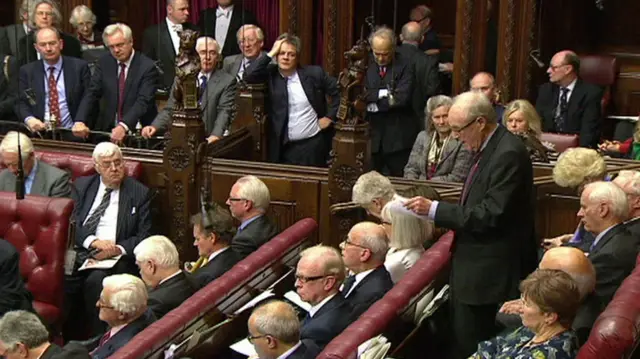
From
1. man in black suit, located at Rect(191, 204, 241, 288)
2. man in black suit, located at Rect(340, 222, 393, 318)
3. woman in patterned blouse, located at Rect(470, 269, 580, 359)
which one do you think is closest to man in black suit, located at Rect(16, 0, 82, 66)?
man in black suit, located at Rect(191, 204, 241, 288)

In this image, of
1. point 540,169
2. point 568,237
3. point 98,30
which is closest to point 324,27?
point 98,30

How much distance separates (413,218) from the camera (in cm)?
538

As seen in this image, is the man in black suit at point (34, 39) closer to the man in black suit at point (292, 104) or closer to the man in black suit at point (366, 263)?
the man in black suit at point (292, 104)

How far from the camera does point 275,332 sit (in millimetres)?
4379

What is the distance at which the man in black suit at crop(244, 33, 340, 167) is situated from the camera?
7.82 m

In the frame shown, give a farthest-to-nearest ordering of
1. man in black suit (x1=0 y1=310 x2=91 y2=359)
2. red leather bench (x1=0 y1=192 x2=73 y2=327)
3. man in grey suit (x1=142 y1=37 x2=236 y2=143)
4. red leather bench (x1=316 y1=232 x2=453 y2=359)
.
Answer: man in grey suit (x1=142 y1=37 x2=236 y2=143) < red leather bench (x1=0 y1=192 x2=73 y2=327) < man in black suit (x1=0 y1=310 x2=91 y2=359) < red leather bench (x1=316 y1=232 x2=453 y2=359)

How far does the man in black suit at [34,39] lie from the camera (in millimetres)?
8641

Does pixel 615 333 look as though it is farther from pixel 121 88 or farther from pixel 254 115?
pixel 121 88

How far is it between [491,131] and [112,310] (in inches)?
66.2

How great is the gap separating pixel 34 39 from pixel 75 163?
74.8 inches

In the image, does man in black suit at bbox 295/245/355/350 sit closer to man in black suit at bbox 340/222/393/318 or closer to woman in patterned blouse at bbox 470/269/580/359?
man in black suit at bbox 340/222/393/318

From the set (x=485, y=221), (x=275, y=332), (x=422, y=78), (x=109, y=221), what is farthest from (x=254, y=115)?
(x=275, y=332)

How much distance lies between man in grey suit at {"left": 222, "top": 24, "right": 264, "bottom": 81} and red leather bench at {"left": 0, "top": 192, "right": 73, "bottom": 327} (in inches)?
81.0

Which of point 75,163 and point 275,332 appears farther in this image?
point 75,163
